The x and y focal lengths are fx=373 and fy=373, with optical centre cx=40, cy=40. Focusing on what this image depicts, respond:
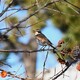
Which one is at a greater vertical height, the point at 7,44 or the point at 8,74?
the point at 8,74

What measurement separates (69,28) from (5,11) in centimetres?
439

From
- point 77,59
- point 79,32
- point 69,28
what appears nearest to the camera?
point 77,59

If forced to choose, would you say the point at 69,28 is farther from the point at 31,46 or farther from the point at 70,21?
the point at 31,46

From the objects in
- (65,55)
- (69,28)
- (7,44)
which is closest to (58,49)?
(65,55)

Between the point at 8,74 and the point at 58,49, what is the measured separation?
27 cm

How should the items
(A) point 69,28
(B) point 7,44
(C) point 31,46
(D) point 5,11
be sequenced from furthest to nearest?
(B) point 7,44 → (C) point 31,46 → (A) point 69,28 → (D) point 5,11

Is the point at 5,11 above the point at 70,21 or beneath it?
above

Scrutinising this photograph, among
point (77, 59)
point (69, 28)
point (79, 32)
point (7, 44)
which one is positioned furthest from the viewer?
point (7, 44)

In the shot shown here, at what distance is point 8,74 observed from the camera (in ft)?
5.79

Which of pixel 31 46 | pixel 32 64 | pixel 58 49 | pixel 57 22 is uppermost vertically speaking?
pixel 58 49

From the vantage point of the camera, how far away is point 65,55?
171 cm

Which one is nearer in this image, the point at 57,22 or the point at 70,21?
the point at 70,21

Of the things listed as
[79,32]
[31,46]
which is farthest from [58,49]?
[31,46]

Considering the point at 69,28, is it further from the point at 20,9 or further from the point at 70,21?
the point at 20,9
